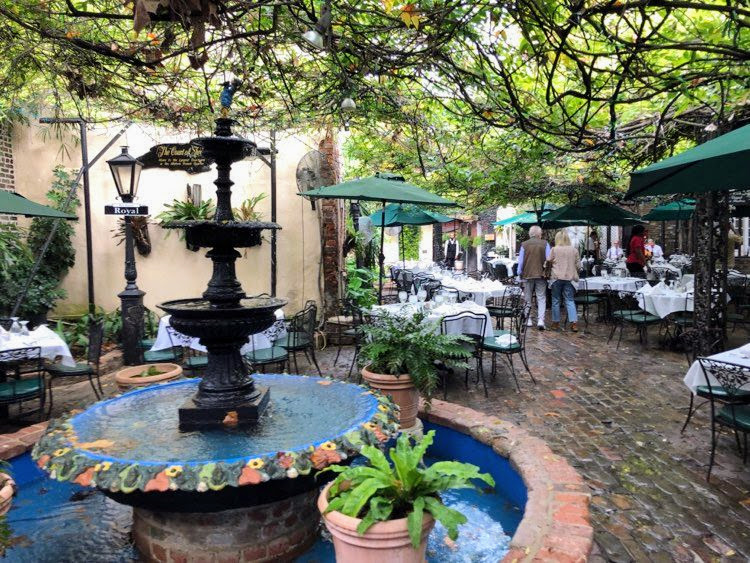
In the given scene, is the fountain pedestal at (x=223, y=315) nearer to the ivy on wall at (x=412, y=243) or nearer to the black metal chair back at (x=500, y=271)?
the black metal chair back at (x=500, y=271)

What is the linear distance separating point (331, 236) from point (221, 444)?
6067mm

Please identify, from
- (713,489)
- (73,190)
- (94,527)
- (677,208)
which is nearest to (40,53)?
(94,527)

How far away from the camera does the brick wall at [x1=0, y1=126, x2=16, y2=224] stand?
26.7 feet

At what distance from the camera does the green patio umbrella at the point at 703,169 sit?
314cm

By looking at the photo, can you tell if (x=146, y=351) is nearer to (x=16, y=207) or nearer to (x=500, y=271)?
(x=16, y=207)

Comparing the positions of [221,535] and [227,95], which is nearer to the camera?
[221,535]

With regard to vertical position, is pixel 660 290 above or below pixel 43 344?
above

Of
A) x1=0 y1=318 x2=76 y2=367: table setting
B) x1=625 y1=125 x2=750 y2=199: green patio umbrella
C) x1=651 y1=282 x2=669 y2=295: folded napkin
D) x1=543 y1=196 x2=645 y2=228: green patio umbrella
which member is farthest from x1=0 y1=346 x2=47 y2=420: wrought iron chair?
x1=543 y1=196 x2=645 y2=228: green patio umbrella

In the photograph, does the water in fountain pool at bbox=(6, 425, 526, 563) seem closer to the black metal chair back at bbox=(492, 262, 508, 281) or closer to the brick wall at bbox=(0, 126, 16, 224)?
the brick wall at bbox=(0, 126, 16, 224)

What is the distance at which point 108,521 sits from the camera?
3.26 meters

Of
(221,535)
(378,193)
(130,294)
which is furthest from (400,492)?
(130,294)

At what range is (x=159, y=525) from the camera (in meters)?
2.81

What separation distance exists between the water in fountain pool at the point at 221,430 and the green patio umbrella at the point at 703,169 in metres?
2.66

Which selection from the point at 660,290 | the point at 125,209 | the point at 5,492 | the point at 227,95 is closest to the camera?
the point at 5,492
